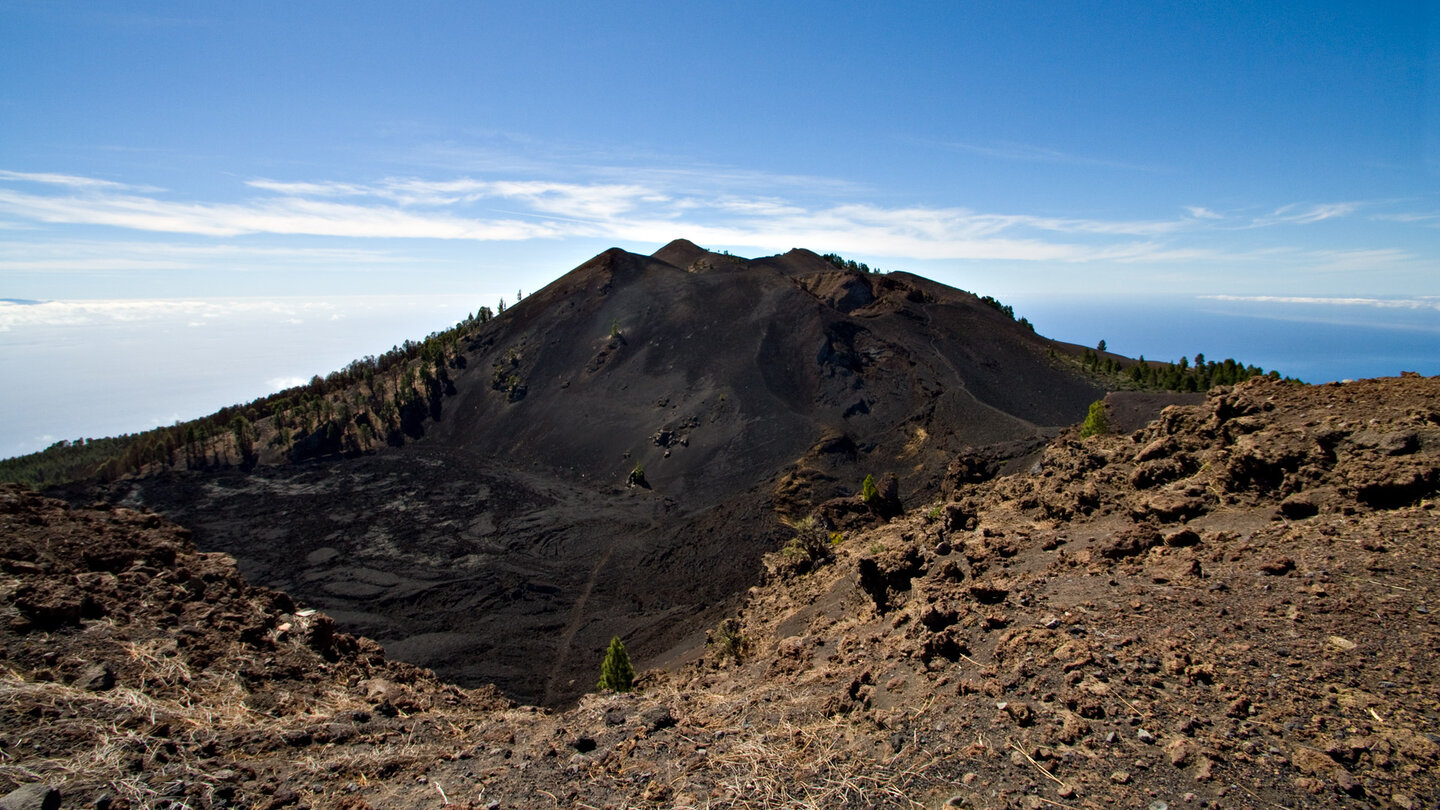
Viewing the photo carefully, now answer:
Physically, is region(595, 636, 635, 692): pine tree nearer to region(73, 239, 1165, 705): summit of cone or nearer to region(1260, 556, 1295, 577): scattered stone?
region(73, 239, 1165, 705): summit of cone

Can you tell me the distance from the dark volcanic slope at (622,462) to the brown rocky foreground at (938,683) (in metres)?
12.5

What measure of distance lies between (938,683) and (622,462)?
30114mm

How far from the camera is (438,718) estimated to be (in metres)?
5.86

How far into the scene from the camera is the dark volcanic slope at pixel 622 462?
72.9 ft

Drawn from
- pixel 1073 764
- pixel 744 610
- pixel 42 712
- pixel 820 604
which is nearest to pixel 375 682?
pixel 42 712

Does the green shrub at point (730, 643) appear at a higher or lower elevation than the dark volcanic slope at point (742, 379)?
lower

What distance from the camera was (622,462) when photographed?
3459 centimetres

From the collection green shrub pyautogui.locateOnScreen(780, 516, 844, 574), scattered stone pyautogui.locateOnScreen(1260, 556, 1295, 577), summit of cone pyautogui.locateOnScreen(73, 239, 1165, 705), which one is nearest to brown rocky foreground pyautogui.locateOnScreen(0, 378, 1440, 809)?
scattered stone pyautogui.locateOnScreen(1260, 556, 1295, 577)

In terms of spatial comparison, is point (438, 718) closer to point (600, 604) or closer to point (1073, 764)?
point (1073, 764)

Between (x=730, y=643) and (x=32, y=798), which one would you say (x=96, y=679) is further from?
(x=730, y=643)

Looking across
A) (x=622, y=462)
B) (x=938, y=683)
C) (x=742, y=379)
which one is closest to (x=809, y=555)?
(x=938, y=683)

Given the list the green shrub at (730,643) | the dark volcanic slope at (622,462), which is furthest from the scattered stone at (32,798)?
the dark volcanic slope at (622,462)

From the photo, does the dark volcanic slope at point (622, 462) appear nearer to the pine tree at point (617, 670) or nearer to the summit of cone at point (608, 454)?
the summit of cone at point (608, 454)

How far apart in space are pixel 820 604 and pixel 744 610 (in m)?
3.12
